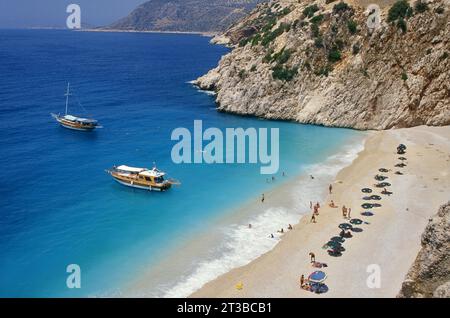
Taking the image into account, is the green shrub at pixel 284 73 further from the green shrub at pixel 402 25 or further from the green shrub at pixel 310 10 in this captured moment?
the green shrub at pixel 402 25

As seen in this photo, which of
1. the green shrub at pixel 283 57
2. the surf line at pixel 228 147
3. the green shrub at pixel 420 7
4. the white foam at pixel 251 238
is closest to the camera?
the white foam at pixel 251 238

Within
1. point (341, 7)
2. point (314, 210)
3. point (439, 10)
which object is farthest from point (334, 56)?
point (314, 210)

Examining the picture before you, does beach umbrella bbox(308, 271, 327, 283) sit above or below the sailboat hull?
below

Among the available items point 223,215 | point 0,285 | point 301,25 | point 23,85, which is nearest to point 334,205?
point 223,215

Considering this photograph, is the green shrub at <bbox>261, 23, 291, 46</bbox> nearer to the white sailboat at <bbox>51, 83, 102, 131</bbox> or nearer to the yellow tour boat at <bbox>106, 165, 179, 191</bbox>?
the white sailboat at <bbox>51, 83, 102, 131</bbox>

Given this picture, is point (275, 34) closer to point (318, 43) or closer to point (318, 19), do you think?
point (318, 19)

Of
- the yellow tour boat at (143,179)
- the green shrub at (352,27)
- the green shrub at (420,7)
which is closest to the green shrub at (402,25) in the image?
the green shrub at (420,7)

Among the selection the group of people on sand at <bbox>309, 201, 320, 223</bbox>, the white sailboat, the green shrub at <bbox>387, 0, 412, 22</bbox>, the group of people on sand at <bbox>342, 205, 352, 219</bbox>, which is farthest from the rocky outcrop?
the white sailboat
